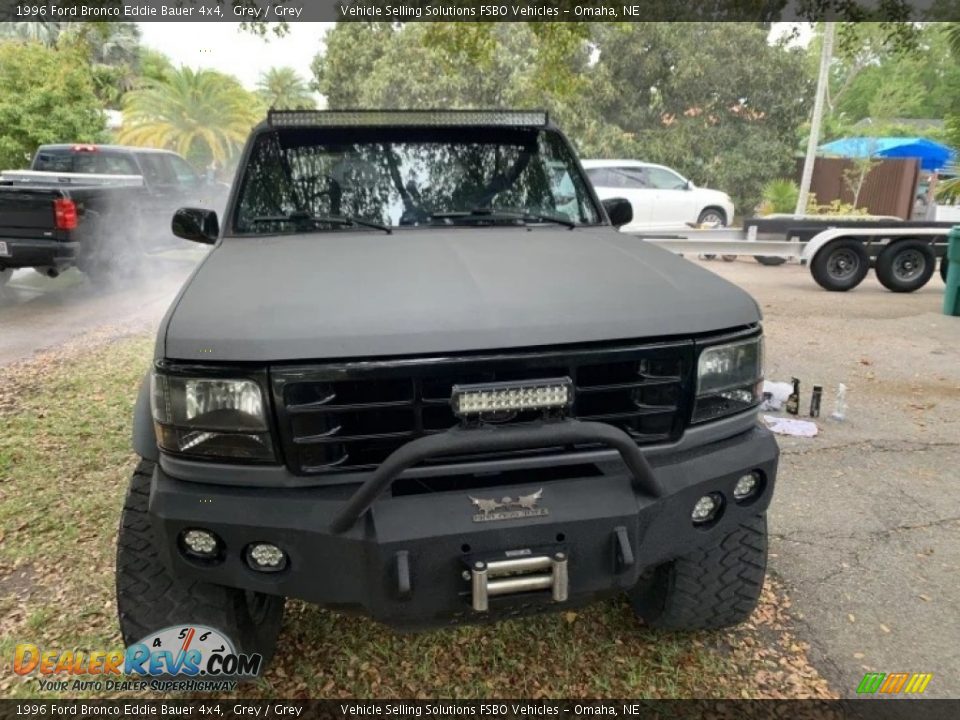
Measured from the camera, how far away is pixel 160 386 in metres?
2.00

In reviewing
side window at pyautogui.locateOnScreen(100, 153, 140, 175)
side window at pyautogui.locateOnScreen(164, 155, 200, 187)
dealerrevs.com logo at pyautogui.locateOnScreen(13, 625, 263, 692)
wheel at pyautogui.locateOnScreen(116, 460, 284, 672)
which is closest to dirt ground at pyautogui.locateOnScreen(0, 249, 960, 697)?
dealerrevs.com logo at pyautogui.locateOnScreen(13, 625, 263, 692)

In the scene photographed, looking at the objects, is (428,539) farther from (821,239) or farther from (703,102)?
(703,102)

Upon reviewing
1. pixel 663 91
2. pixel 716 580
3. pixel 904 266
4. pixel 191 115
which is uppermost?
pixel 663 91

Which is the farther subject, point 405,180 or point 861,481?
point 861,481

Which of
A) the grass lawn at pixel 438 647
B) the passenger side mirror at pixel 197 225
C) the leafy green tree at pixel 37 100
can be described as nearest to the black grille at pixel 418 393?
the grass lawn at pixel 438 647

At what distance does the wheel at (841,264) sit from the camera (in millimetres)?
10039

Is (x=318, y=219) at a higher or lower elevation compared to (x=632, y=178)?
lower

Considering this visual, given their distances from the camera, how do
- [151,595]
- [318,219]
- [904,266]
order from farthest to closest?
[904,266], [318,219], [151,595]

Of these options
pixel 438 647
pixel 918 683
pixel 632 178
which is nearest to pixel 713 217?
pixel 632 178

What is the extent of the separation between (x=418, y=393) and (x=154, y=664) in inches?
51.4

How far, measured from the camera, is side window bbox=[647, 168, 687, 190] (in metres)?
14.8

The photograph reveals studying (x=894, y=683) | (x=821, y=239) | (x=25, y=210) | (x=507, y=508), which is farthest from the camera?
(x=821, y=239)

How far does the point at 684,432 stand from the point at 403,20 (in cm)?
914

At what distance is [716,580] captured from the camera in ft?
8.46
